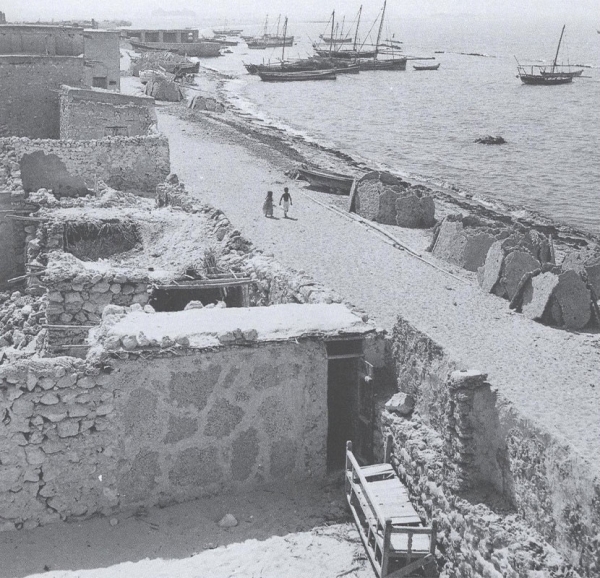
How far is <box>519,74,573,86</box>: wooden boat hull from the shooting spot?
85.9 m

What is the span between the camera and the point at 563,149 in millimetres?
47594

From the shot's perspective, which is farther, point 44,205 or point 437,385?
point 44,205

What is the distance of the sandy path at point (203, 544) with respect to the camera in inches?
330

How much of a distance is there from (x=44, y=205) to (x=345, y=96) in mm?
60074

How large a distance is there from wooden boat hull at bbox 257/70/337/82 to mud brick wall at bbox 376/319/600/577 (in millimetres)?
77106

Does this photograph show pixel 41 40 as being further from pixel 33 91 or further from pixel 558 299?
pixel 558 299

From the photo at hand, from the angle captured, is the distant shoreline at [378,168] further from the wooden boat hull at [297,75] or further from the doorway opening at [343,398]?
the wooden boat hull at [297,75]

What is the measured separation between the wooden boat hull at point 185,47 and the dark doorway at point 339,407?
82751 mm

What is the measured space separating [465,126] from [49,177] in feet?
136

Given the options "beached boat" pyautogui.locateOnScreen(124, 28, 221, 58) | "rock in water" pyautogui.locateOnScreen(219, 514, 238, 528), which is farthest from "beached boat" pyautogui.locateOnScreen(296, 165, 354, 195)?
"beached boat" pyautogui.locateOnScreen(124, 28, 221, 58)

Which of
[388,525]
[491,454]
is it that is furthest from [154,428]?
[491,454]

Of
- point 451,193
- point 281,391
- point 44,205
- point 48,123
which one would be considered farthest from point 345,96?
point 281,391

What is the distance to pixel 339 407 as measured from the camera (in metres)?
10.9

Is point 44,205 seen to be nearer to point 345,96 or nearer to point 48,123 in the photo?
point 48,123
